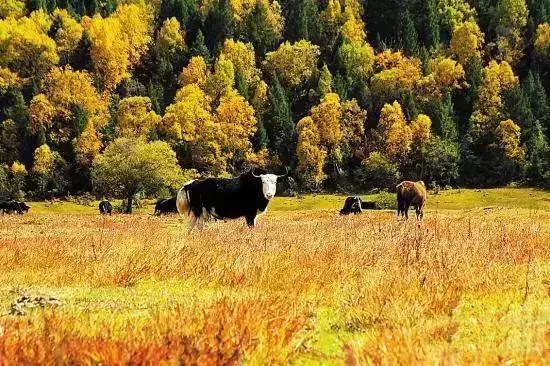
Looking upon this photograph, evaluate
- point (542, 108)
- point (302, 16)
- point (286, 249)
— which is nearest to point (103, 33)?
point (302, 16)

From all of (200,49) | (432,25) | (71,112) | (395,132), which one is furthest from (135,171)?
(432,25)

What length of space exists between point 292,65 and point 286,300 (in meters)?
162

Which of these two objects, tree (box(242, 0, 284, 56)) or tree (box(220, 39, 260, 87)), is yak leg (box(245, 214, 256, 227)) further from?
tree (box(242, 0, 284, 56))

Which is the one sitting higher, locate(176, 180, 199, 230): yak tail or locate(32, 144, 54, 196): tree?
locate(32, 144, 54, 196): tree

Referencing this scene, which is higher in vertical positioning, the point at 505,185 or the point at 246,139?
the point at 246,139

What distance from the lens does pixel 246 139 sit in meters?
135

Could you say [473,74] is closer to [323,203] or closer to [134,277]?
[323,203]

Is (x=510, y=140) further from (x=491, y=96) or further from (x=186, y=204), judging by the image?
(x=186, y=204)

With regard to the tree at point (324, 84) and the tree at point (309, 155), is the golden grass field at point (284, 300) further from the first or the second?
the tree at point (324, 84)

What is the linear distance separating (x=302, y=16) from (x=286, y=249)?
18660cm

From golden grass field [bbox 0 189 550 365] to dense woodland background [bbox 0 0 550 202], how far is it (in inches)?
2652

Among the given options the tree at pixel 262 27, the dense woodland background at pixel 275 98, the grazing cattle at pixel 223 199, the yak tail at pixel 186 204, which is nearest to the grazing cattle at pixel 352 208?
the grazing cattle at pixel 223 199

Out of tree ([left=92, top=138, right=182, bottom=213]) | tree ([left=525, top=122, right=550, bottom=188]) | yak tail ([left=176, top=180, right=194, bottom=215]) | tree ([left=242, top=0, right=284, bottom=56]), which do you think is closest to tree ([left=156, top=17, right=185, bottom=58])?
tree ([left=242, top=0, right=284, bottom=56])

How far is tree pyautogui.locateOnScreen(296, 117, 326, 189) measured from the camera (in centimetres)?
12075
